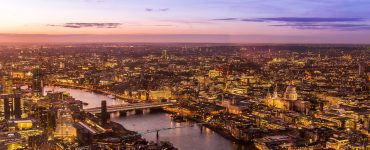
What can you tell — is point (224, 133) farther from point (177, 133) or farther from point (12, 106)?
point (12, 106)

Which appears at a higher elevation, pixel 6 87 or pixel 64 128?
pixel 6 87

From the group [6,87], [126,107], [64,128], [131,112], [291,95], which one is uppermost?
[6,87]

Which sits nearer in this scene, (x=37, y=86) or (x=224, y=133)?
(x=224, y=133)

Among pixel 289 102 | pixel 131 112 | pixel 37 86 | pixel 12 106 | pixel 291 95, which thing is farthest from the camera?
pixel 37 86

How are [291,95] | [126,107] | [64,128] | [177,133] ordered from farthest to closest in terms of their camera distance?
[291,95], [126,107], [177,133], [64,128]

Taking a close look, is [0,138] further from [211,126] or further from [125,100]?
[125,100]

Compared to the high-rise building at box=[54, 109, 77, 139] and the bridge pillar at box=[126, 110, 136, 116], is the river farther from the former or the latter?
the high-rise building at box=[54, 109, 77, 139]

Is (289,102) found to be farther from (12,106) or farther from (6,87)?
(6,87)

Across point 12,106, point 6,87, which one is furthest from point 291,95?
point 6,87

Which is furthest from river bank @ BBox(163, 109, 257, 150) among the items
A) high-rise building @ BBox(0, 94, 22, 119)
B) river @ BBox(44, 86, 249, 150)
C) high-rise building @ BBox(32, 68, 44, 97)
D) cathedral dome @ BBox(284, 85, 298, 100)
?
high-rise building @ BBox(32, 68, 44, 97)

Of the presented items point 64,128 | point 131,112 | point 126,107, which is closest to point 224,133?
point 64,128
